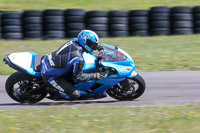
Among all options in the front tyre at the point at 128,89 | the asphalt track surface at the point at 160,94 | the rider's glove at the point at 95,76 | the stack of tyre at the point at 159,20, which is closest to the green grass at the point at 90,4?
the stack of tyre at the point at 159,20

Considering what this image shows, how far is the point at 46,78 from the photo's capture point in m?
7.05

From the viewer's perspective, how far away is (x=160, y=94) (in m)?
7.98

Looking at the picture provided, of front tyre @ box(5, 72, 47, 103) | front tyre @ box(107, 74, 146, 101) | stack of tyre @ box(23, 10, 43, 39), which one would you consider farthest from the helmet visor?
stack of tyre @ box(23, 10, 43, 39)

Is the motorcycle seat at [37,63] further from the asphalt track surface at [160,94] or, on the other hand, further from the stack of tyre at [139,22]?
the stack of tyre at [139,22]

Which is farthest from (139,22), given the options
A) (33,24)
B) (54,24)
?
(33,24)

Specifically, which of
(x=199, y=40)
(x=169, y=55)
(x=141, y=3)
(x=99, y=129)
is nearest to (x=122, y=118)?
(x=99, y=129)

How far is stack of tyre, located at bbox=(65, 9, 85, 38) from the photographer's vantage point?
46.3 feet

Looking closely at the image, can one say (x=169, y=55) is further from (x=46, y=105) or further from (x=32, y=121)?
(x=32, y=121)

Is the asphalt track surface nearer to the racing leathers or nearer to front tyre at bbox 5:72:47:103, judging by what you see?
front tyre at bbox 5:72:47:103

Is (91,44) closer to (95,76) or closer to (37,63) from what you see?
(95,76)

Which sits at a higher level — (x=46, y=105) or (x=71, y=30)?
(x=71, y=30)

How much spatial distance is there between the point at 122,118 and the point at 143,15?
899 centimetres

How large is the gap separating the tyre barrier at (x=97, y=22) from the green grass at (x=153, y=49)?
0.36m

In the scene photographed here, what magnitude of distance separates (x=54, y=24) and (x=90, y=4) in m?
4.99
